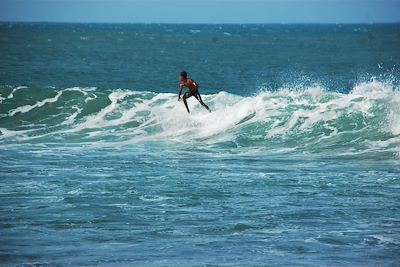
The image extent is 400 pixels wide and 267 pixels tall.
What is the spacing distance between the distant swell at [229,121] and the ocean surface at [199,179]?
53 millimetres

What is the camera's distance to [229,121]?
2412 cm

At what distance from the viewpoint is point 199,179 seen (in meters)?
15.7

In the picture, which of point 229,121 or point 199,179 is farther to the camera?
point 229,121

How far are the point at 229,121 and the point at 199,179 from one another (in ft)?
28.2

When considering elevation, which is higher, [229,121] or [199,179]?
[229,121]

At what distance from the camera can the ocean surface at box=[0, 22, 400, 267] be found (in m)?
10.9

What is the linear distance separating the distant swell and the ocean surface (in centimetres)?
5

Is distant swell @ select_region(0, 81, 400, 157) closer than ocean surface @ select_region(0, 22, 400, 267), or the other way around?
ocean surface @ select_region(0, 22, 400, 267)

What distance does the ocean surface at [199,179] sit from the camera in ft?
35.8

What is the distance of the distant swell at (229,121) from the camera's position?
836 inches

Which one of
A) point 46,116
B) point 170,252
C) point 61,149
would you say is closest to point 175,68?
point 46,116

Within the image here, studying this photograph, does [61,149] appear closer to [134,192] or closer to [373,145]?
[134,192]

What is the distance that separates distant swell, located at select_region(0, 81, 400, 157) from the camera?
21.2 metres

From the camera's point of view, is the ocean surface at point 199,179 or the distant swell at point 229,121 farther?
the distant swell at point 229,121
